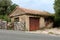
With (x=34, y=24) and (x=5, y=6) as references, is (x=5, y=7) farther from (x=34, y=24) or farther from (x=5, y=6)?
(x=34, y=24)

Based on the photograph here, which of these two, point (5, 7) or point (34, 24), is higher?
point (5, 7)

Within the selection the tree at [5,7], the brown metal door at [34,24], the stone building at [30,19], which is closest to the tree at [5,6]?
the tree at [5,7]

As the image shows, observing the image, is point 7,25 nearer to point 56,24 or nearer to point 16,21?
point 16,21

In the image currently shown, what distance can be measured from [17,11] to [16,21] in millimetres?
2031

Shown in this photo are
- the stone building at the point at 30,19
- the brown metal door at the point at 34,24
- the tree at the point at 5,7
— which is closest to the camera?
the stone building at the point at 30,19

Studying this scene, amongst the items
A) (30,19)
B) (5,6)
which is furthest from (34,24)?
(5,6)

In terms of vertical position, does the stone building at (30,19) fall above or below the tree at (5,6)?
below

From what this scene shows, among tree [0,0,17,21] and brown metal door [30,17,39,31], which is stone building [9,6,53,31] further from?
tree [0,0,17,21]

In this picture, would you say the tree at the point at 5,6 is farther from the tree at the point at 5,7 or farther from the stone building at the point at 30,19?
the stone building at the point at 30,19

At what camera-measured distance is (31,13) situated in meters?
35.6

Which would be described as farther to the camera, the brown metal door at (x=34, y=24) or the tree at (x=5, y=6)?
the tree at (x=5, y=6)

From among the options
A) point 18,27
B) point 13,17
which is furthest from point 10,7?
point 18,27

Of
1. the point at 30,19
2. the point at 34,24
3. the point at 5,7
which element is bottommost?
the point at 34,24

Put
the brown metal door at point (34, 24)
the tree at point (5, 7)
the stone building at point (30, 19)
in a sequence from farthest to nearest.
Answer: the tree at point (5, 7) < the brown metal door at point (34, 24) < the stone building at point (30, 19)
